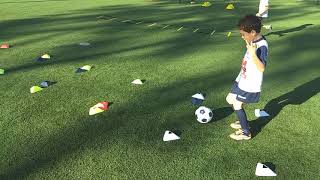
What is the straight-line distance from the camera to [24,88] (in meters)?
7.25

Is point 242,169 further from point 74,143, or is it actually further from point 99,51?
point 99,51

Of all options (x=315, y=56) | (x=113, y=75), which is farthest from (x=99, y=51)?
(x=315, y=56)

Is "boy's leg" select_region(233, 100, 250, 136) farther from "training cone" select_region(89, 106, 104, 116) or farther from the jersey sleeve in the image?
"training cone" select_region(89, 106, 104, 116)

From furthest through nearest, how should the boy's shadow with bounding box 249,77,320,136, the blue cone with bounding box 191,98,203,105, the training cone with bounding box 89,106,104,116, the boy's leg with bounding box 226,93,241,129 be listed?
1. the blue cone with bounding box 191,98,203,105
2. the training cone with bounding box 89,106,104,116
3. the boy's shadow with bounding box 249,77,320,136
4. the boy's leg with bounding box 226,93,241,129

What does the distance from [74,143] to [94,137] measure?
0.30 meters

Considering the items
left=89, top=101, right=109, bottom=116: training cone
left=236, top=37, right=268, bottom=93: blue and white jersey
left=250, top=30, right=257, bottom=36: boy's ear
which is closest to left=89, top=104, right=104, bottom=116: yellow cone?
left=89, top=101, right=109, bottom=116: training cone

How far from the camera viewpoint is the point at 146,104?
6539mm

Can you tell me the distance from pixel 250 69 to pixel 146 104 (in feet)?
7.11


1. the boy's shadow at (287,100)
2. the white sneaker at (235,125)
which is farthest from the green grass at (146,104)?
the white sneaker at (235,125)

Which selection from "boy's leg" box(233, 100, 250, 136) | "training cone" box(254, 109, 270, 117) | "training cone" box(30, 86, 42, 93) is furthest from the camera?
"training cone" box(30, 86, 42, 93)

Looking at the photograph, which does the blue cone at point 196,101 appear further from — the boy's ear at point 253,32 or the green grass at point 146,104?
the boy's ear at point 253,32

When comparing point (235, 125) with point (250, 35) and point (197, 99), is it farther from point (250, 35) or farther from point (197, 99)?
point (250, 35)

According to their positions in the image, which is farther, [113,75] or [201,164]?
[113,75]

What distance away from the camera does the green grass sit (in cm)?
473
